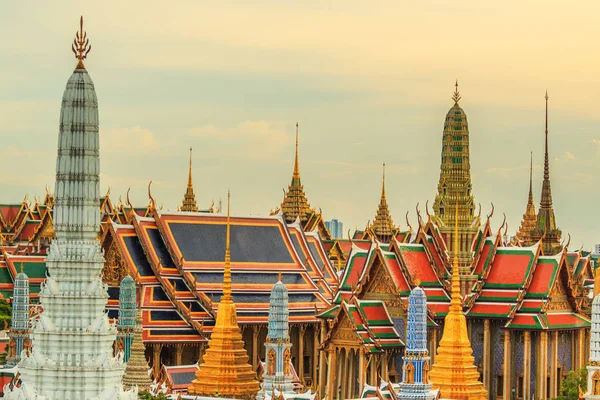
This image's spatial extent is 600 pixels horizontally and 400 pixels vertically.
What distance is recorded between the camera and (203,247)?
224ft

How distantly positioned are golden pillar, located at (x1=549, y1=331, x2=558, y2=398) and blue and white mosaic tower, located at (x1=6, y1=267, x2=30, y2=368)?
15602mm

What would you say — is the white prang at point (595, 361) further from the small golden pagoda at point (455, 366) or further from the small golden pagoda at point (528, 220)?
the small golden pagoda at point (528, 220)

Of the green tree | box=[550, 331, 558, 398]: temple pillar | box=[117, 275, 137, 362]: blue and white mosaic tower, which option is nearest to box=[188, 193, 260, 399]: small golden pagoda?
box=[117, 275, 137, 362]: blue and white mosaic tower

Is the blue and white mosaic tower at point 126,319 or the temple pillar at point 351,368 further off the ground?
the blue and white mosaic tower at point 126,319

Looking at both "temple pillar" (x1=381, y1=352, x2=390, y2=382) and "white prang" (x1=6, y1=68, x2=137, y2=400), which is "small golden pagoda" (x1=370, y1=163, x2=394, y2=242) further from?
"white prang" (x1=6, y1=68, x2=137, y2=400)

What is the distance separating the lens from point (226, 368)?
52.7 meters

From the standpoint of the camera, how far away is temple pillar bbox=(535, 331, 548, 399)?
59.8m

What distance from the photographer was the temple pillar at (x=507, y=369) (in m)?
60.1

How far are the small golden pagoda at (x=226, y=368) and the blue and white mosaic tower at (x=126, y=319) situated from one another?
2051 mm

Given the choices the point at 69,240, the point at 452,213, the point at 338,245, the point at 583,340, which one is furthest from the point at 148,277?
the point at 69,240

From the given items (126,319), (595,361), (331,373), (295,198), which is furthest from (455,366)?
(295,198)

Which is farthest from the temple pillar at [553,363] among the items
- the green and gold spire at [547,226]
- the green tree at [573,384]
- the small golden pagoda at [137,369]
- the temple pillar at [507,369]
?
the green and gold spire at [547,226]

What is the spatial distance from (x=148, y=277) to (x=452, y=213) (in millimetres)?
10115

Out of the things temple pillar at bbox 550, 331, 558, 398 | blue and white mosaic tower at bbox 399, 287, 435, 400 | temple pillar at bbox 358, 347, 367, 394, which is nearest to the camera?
blue and white mosaic tower at bbox 399, 287, 435, 400
